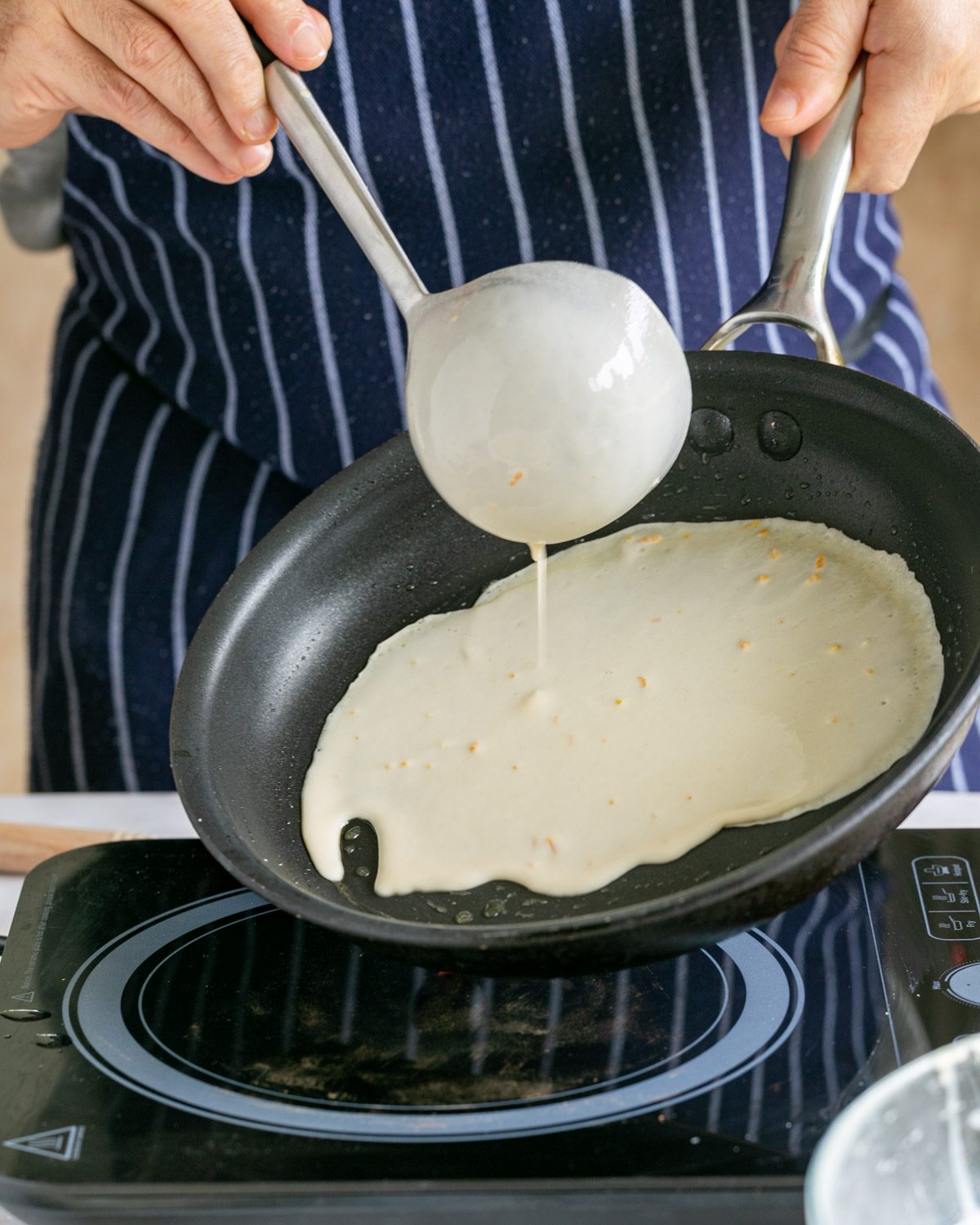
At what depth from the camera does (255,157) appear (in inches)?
31.2

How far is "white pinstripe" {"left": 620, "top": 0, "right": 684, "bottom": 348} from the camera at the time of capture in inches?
39.7

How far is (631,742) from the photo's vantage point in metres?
0.78

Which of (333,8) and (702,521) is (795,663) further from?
(333,8)

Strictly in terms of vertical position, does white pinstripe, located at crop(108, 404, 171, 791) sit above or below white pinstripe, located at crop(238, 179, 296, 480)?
below

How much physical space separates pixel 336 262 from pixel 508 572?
30cm

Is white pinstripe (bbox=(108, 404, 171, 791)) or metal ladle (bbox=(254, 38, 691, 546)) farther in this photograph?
white pinstripe (bbox=(108, 404, 171, 791))

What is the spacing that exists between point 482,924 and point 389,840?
10 centimetres

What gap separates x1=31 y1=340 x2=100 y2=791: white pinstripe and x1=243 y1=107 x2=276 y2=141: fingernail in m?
0.51

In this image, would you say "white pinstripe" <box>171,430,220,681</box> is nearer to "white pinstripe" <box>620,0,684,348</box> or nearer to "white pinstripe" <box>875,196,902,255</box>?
"white pinstripe" <box>620,0,684,348</box>

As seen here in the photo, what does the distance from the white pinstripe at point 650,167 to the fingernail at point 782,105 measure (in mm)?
213

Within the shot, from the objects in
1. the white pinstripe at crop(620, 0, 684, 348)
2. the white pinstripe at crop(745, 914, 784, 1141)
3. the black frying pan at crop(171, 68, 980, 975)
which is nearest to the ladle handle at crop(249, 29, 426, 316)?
the black frying pan at crop(171, 68, 980, 975)

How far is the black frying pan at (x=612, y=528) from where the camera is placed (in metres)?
0.59

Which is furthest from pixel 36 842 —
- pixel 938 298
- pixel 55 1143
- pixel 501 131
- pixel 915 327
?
pixel 938 298

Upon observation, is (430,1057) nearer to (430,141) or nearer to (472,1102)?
(472,1102)
